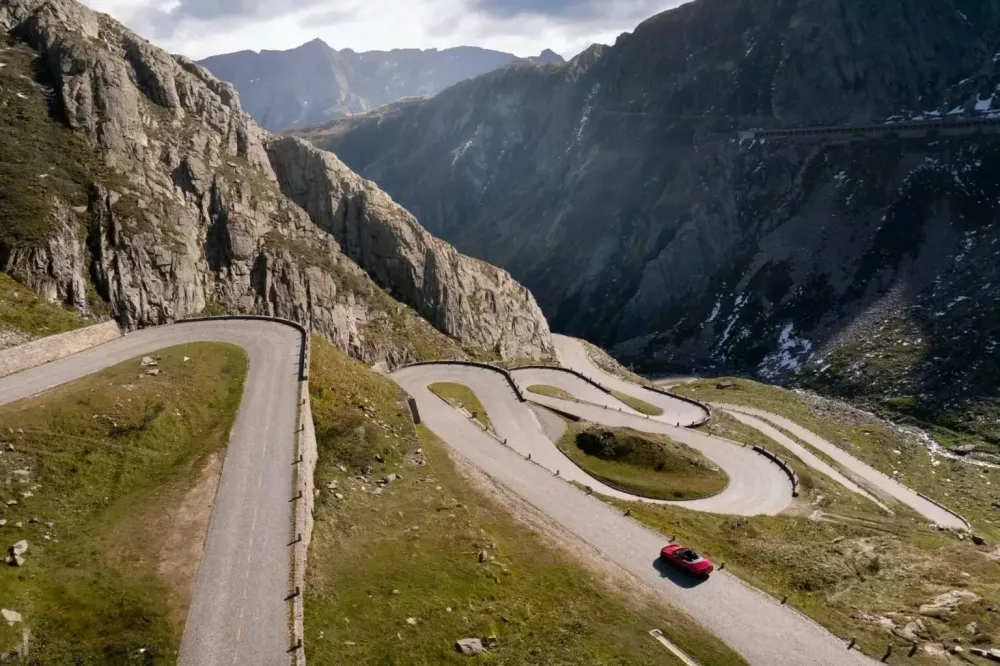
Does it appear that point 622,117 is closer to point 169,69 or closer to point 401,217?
point 401,217

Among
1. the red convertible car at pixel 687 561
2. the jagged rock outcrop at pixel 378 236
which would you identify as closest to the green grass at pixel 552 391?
the jagged rock outcrop at pixel 378 236

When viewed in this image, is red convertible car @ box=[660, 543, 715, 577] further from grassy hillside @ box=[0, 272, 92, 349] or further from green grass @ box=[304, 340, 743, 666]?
grassy hillside @ box=[0, 272, 92, 349]

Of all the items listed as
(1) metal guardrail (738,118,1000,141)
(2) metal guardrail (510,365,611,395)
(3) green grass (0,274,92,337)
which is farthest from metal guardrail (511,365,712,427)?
(1) metal guardrail (738,118,1000,141)

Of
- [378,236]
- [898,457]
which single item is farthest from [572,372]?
[898,457]

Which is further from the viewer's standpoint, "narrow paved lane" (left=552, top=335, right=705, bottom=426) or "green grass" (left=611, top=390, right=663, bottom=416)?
→ "green grass" (left=611, top=390, right=663, bottom=416)

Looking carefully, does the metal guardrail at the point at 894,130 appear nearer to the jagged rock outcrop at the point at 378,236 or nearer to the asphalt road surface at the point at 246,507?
the jagged rock outcrop at the point at 378,236

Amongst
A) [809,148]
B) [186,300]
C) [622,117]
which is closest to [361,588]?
[186,300]
